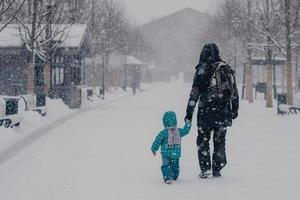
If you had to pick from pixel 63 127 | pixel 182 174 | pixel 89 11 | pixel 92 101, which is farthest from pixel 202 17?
pixel 182 174

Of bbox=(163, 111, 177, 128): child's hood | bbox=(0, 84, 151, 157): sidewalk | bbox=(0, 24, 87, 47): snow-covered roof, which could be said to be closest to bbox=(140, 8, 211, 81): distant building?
bbox=(0, 24, 87, 47): snow-covered roof

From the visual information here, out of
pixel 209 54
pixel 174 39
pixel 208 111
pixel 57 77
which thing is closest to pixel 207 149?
pixel 208 111

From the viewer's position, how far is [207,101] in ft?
22.9

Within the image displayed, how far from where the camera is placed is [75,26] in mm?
28719

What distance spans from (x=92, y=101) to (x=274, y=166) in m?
24.5

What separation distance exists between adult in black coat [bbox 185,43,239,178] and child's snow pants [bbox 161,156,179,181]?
0.38 meters

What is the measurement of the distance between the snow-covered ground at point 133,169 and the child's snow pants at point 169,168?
5.7 inches

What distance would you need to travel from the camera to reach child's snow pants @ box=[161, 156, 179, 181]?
22.2 feet

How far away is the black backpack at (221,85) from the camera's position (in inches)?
271

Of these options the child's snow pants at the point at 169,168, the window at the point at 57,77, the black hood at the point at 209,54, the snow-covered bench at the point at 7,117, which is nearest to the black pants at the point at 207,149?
the child's snow pants at the point at 169,168

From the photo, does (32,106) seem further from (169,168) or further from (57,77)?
(169,168)

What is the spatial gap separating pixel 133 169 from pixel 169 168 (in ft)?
4.55

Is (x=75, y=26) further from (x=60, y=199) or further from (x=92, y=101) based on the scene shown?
(x=60, y=199)

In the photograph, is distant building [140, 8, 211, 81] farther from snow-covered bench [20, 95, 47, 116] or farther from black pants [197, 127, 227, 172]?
black pants [197, 127, 227, 172]
